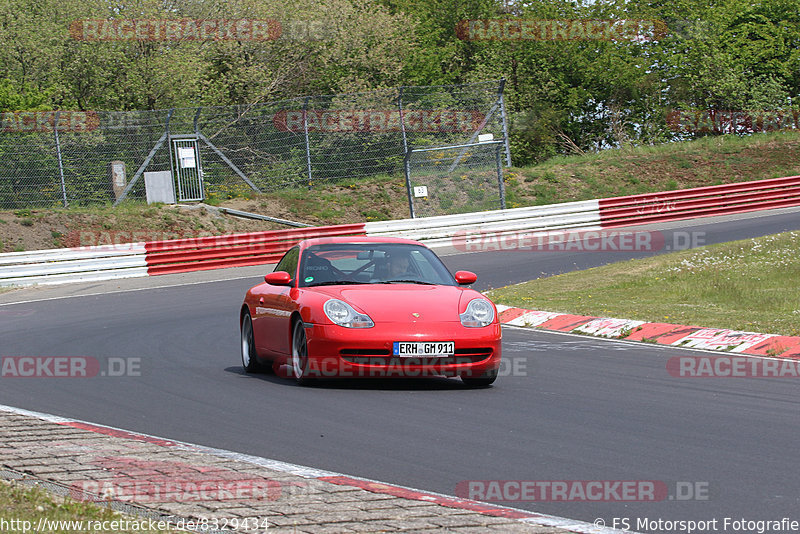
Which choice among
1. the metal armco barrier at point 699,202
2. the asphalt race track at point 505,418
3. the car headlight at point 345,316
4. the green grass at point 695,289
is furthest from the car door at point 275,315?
the metal armco barrier at point 699,202

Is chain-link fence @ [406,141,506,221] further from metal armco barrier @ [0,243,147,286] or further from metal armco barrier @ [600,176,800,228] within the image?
metal armco barrier @ [0,243,147,286]

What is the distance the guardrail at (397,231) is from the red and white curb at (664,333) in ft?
36.3

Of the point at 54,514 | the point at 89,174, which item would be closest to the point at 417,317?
the point at 54,514

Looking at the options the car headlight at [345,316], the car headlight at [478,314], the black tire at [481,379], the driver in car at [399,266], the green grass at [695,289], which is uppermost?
the driver in car at [399,266]

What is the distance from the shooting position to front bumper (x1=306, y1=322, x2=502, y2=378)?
8.65 metres

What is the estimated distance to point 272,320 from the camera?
9859 millimetres

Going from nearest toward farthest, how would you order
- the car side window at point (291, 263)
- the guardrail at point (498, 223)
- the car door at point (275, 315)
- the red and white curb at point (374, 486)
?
1. the red and white curb at point (374, 486)
2. the car door at point (275, 315)
3. the car side window at point (291, 263)
4. the guardrail at point (498, 223)

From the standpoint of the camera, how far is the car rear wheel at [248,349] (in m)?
10.4

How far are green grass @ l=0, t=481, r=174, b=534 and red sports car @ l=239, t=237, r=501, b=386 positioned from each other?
4.04m

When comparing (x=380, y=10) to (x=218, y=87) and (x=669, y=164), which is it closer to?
(x=218, y=87)

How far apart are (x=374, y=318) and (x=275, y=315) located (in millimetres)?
1409

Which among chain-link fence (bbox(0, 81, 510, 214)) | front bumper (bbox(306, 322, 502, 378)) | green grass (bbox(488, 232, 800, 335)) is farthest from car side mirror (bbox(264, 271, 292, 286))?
chain-link fence (bbox(0, 81, 510, 214))

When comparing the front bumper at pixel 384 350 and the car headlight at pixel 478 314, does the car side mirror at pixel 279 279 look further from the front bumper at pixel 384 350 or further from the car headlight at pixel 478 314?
the car headlight at pixel 478 314

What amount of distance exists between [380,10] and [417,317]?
44455mm
